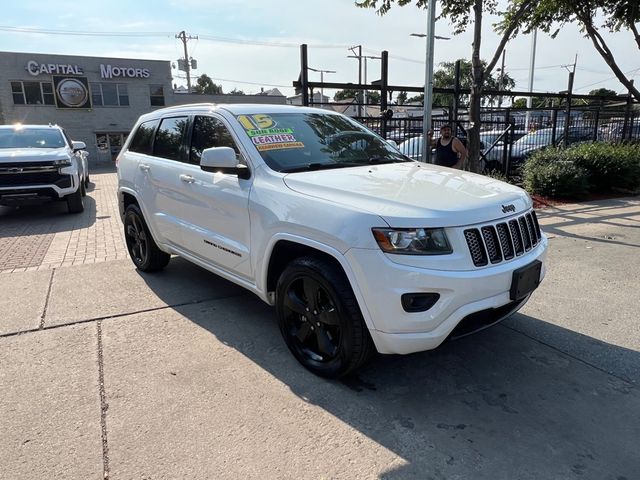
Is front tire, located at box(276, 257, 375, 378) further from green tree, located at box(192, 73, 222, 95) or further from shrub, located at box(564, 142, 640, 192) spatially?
green tree, located at box(192, 73, 222, 95)

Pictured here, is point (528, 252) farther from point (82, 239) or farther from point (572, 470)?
point (82, 239)

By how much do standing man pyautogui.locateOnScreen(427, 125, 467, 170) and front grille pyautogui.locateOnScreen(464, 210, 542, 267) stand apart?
4.90 meters

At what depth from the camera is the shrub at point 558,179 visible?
10047mm

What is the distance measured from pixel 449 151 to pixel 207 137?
511 cm

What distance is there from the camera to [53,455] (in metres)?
2.51

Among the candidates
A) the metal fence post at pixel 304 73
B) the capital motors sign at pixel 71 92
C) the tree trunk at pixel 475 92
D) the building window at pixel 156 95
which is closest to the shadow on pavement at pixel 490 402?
the metal fence post at pixel 304 73

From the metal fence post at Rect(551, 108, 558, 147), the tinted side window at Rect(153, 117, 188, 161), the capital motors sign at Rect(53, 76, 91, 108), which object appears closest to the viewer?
the tinted side window at Rect(153, 117, 188, 161)

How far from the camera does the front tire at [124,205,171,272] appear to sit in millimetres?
5164

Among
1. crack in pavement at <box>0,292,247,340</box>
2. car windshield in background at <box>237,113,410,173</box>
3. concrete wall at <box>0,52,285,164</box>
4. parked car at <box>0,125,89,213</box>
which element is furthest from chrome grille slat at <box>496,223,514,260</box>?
concrete wall at <box>0,52,285,164</box>

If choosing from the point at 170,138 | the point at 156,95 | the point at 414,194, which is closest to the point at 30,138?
the point at 170,138

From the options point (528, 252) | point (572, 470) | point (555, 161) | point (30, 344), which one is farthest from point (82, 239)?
point (555, 161)

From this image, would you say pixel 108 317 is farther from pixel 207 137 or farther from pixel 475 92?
pixel 475 92

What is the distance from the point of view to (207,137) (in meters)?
4.11

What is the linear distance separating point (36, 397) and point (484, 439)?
273cm
